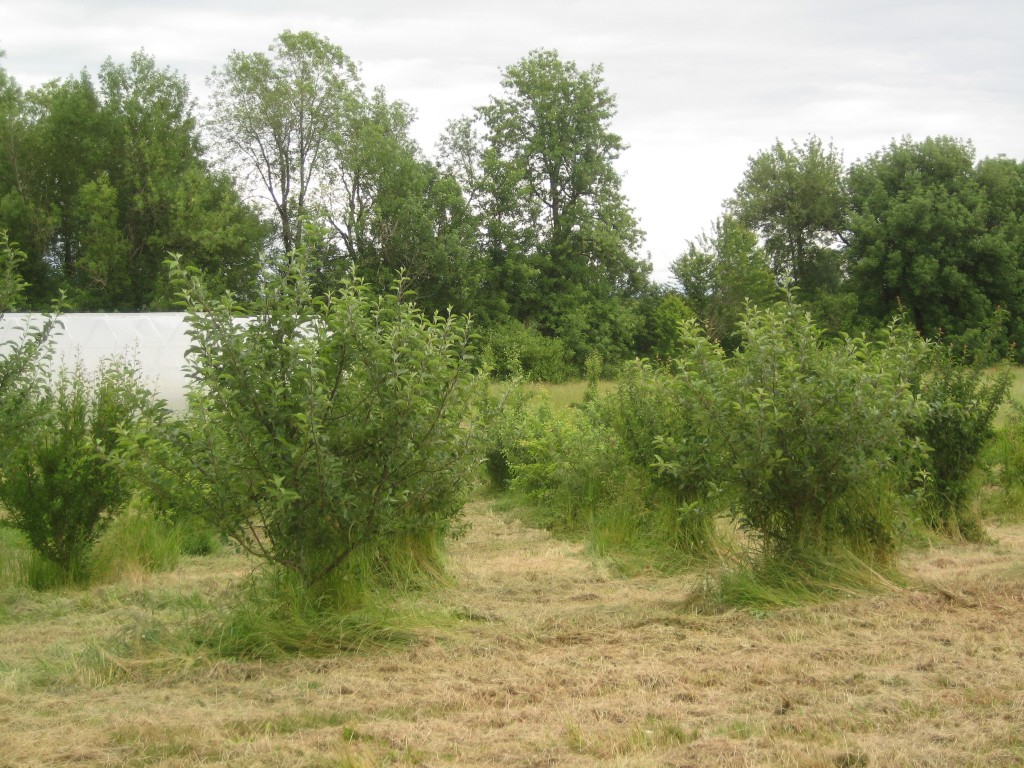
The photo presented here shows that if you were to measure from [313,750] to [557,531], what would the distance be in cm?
723

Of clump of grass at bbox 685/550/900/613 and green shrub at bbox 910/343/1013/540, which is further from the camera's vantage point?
green shrub at bbox 910/343/1013/540

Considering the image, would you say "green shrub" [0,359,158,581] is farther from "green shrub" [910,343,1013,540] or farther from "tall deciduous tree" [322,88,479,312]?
"tall deciduous tree" [322,88,479,312]

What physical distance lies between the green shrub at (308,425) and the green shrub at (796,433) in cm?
205

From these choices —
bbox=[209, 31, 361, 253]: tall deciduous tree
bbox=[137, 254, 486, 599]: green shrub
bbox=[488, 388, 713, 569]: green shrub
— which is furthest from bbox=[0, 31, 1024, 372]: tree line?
bbox=[137, 254, 486, 599]: green shrub

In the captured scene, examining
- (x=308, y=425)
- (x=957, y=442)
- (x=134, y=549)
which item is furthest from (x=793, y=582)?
(x=134, y=549)

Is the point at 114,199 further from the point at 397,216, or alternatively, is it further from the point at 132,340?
the point at 132,340

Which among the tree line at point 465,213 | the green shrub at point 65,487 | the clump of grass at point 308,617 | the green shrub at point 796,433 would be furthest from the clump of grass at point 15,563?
the tree line at point 465,213

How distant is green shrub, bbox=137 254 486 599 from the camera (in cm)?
617

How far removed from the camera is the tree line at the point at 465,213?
36.2m

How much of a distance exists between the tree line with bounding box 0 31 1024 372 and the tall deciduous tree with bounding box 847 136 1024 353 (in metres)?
0.10

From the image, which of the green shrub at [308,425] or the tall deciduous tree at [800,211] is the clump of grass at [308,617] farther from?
the tall deciduous tree at [800,211]

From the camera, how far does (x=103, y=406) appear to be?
886 cm

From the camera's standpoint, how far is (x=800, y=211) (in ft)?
163

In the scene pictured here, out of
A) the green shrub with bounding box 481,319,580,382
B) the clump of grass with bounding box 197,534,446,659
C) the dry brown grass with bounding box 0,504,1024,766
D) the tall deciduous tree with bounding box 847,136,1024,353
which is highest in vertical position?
the tall deciduous tree with bounding box 847,136,1024,353
